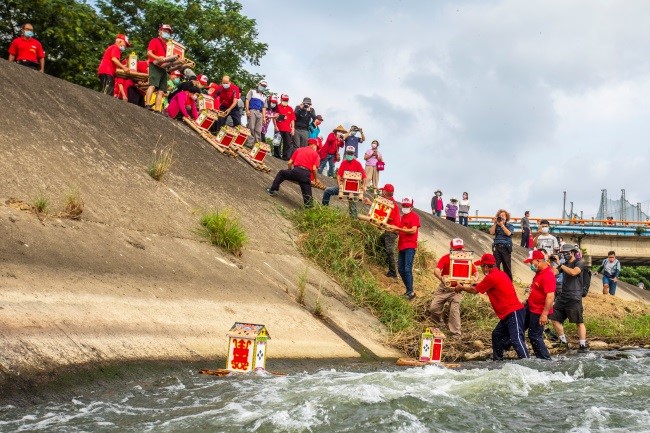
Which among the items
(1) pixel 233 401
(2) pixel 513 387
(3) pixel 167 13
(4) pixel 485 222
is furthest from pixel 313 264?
(4) pixel 485 222

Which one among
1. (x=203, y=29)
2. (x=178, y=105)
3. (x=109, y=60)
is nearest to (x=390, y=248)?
(x=178, y=105)

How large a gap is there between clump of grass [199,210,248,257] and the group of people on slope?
1661 cm

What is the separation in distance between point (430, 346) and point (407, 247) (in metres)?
3.92

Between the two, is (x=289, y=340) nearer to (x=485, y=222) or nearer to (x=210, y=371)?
(x=210, y=371)

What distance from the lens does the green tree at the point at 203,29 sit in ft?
119

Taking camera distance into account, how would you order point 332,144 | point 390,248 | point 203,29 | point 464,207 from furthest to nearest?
point 203,29, point 464,207, point 332,144, point 390,248

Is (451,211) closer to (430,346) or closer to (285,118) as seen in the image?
(285,118)

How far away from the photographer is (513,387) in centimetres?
945

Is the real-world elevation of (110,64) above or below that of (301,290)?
above

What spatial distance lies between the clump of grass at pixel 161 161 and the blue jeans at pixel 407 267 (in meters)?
4.43

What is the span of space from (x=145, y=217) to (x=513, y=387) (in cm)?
591

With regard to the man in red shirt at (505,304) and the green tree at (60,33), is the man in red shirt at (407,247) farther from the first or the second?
the green tree at (60,33)

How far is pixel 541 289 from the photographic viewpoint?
13703 millimetres

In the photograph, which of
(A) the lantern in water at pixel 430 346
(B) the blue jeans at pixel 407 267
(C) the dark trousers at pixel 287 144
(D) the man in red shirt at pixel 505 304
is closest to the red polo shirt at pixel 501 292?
(D) the man in red shirt at pixel 505 304
